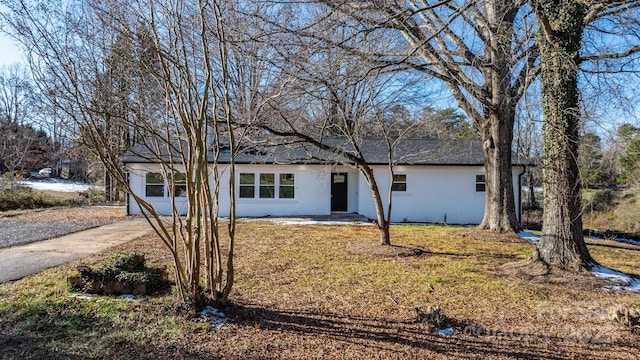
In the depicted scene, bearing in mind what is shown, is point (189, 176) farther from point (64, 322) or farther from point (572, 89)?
point (572, 89)

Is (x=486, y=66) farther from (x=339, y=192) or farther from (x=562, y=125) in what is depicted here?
(x=339, y=192)

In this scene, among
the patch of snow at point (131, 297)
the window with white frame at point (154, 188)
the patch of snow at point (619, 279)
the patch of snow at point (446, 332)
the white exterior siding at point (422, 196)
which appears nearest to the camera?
the patch of snow at point (446, 332)

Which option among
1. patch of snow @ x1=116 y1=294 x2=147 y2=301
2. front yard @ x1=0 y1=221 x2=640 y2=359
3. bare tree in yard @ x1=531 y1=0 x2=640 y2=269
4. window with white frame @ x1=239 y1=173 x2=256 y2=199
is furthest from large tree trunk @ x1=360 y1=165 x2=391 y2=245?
window with white frame @ x1=239 y1=173 x2=256 y2=199

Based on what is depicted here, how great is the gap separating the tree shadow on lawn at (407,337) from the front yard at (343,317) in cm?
1

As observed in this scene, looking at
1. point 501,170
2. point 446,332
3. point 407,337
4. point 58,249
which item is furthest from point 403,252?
point 58,249

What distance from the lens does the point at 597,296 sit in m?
5.12

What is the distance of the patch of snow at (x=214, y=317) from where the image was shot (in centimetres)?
381

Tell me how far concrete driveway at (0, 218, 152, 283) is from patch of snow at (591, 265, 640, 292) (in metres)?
8.76

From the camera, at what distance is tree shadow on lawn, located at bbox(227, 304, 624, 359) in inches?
133

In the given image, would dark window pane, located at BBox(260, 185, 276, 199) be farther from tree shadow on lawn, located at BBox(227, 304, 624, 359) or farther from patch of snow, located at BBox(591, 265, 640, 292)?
patch of snow, located at BBox(591, 265, 640, 292)

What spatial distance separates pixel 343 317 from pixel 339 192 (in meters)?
12.7

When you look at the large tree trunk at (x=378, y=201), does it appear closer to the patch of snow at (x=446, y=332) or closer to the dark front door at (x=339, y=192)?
the patch of snow at (x=446, y=332)

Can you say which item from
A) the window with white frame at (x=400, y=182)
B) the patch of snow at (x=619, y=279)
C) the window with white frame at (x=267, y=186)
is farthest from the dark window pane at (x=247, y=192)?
the patch of snow at (x=619, y=279)

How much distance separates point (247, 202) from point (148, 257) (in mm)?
8463
